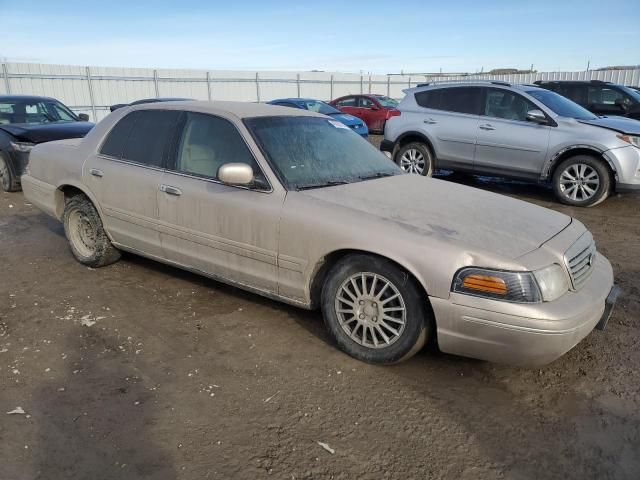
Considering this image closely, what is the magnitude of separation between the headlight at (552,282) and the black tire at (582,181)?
5.19 metres

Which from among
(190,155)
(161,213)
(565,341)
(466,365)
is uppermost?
(190,155)

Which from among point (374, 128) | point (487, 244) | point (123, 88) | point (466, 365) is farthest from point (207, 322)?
point (123, 88)

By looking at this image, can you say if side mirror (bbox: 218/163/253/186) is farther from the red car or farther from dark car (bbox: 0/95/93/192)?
the red car

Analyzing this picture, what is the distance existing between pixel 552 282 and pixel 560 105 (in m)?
6.07

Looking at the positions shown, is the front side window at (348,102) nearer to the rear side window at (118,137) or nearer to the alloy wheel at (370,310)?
the rear side window at (118,137)

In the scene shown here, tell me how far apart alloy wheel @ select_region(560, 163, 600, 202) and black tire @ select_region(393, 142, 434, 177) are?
2.12m

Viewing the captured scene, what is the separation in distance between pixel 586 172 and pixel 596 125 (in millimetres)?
676

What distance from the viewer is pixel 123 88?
21172mm

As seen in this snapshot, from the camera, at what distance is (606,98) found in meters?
11.8

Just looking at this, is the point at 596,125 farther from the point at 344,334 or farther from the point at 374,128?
the point at 374,128

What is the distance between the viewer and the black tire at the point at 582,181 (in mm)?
7348

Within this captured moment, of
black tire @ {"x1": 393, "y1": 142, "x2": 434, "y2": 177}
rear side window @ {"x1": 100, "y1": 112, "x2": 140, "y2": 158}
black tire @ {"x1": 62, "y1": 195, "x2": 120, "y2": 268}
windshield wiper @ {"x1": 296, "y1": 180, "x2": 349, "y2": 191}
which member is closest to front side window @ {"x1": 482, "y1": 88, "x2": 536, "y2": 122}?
black tire @ {"x1": 393, "y1": 142, "x2": 434, "y2": 177}

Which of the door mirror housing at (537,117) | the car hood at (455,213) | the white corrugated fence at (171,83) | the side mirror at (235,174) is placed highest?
the white corrugated fence at (171,83)

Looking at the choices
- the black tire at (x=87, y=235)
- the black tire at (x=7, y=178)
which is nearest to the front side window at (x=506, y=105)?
the black tire at (x=87, y=235)
